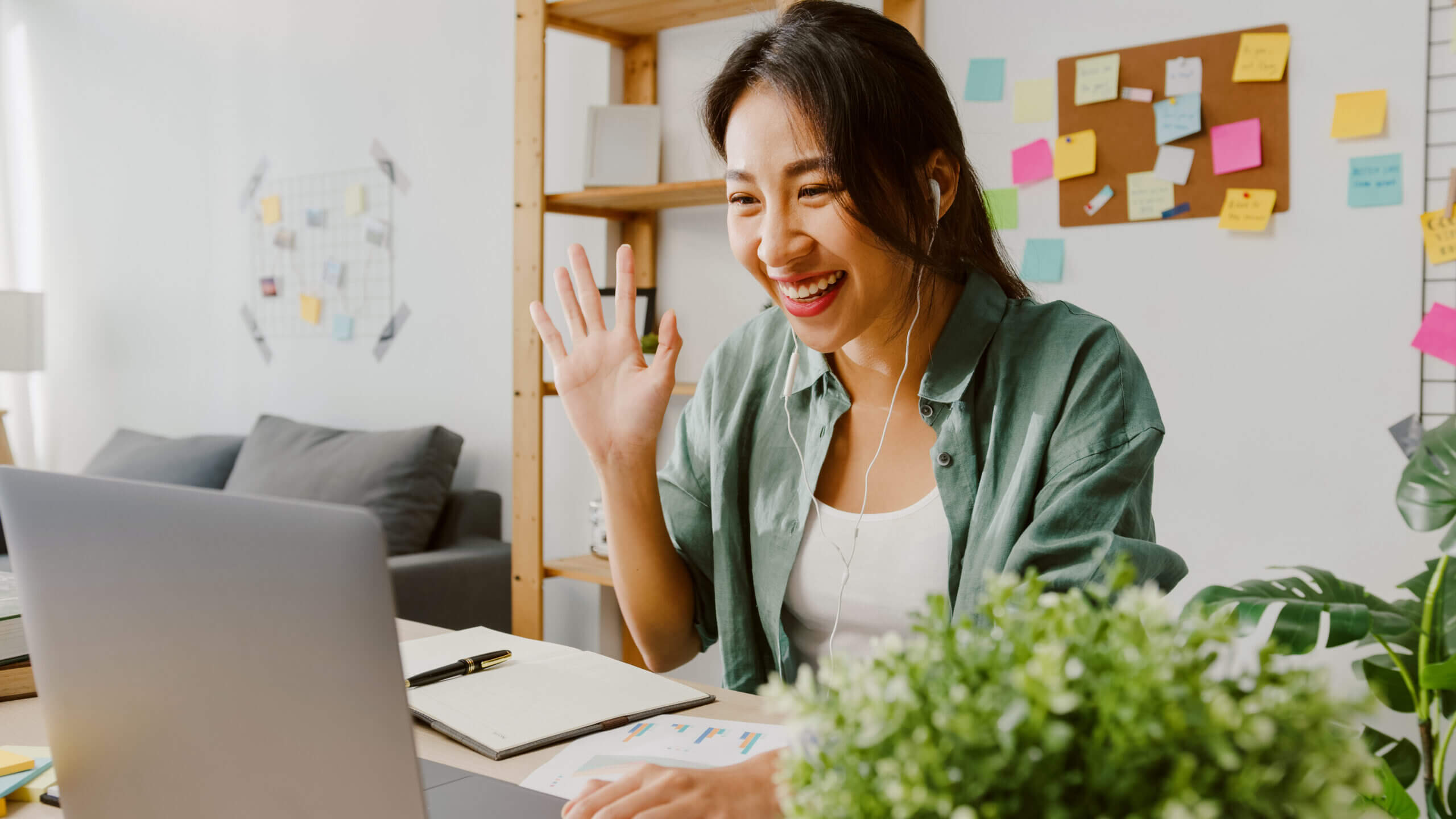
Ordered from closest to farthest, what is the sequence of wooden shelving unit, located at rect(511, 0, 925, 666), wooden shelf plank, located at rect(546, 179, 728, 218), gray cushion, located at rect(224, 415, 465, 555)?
wooden shelf plank, located at rect(546, 179, 728, 218) → wooden shelving unit, located at rect(511, 0, 925, 666) → gray cushion, located at rect(224, 415, 465, 555)

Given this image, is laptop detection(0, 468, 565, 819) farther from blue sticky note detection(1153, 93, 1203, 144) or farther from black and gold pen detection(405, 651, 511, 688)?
blue sticky note detection(1153, 93, 1203, 144)

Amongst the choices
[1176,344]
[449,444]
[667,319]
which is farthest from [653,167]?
[667,319]

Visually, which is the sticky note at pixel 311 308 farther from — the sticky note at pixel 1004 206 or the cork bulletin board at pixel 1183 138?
the cork bulletin board at pixel 1183 138

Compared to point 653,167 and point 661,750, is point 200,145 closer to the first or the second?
point 653,167

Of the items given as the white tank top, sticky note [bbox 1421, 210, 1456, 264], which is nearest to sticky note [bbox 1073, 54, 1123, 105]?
sticky note [bbox 1421, 210, 1456, 264]

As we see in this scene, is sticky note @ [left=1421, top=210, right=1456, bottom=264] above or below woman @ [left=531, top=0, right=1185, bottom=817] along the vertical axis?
above

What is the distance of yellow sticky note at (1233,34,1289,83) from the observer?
1.92 meters

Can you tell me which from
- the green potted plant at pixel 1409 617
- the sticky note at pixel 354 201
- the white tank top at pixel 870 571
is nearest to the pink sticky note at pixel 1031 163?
the green potted plant at pixel 1409 617

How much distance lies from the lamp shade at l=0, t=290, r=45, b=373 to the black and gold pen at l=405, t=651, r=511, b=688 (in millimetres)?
3743

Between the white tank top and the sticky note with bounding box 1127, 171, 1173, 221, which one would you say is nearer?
the white tank top

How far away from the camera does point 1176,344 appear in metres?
2.05

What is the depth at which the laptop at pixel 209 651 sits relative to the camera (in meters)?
0.52

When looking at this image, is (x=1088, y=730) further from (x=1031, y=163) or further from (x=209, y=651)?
(x=1031, y=163)

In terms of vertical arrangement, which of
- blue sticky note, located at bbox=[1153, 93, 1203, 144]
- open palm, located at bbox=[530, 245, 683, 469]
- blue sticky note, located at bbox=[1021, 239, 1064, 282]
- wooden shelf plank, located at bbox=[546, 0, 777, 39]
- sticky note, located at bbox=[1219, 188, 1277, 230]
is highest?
wooden shelf plank, located at bbox=[546, 0, 777, 39]
